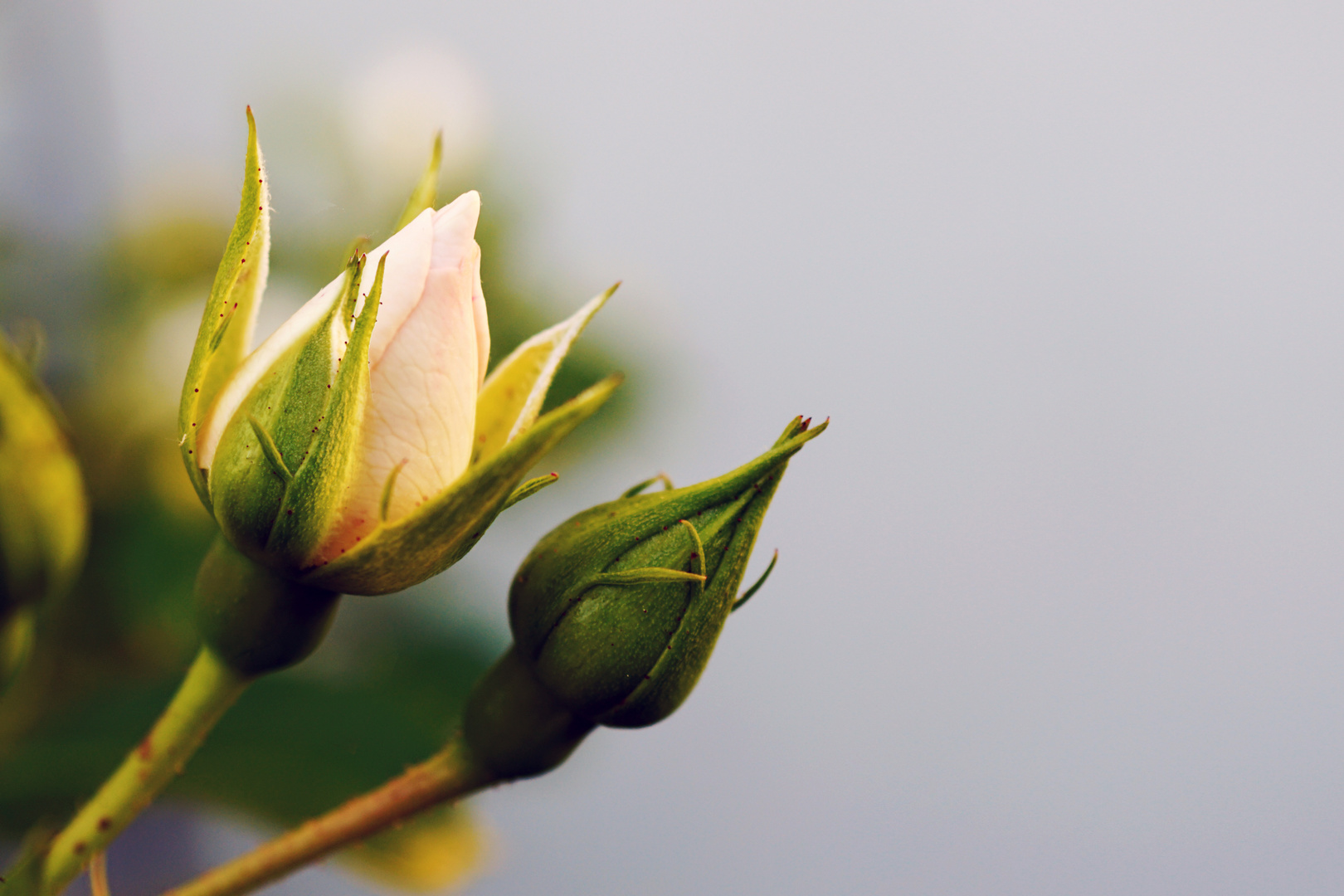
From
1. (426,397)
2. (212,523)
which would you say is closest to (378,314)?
(426,397)

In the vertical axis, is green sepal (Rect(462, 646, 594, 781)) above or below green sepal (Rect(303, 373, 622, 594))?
below

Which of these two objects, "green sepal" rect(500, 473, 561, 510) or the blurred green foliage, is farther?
the blurred green foliage

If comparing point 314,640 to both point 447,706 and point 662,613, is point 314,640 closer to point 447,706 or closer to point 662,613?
point 662,613

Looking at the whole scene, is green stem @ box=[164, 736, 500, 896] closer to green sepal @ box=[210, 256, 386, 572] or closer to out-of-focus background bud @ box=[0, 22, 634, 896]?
green sepal @ box=[210, 256, 386, 572]

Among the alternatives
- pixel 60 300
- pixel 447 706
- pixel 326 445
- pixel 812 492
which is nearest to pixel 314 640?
pixel 326 445

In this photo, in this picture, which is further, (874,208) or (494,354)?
(874,208)

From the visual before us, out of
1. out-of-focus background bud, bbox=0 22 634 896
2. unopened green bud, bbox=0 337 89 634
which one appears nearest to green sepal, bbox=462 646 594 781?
unopened green bud, bbox=0 337 89 634

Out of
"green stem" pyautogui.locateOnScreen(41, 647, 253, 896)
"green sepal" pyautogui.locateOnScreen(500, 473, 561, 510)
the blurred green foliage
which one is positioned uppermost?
"green sepal" pyautogui.locateOnScreen(500, 473, 561, 510)
